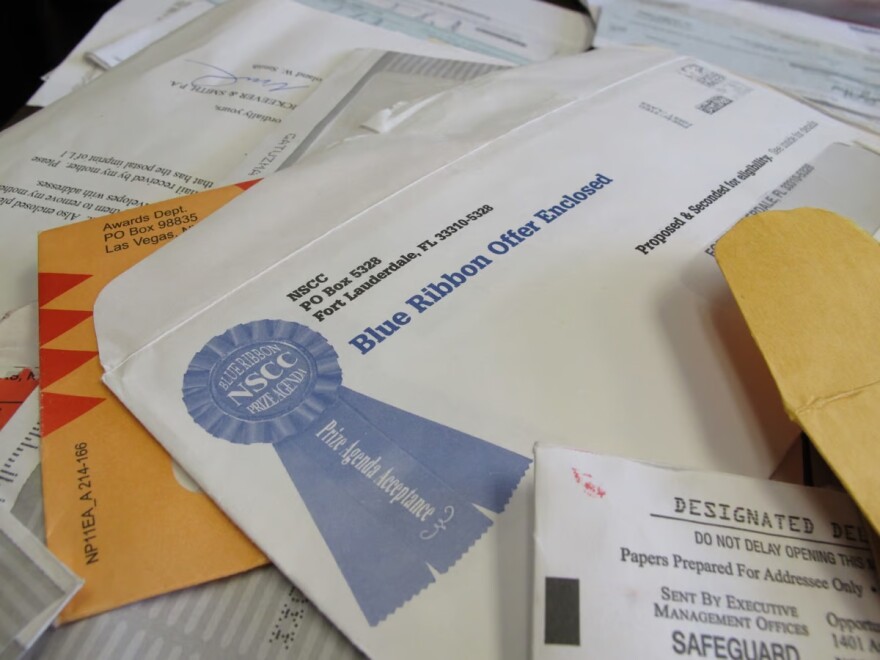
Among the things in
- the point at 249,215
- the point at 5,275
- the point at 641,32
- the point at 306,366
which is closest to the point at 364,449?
the point at 306,366

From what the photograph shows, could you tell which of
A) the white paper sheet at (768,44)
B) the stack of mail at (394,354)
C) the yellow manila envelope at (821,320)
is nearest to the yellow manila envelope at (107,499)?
the stack of mail at (394,354)

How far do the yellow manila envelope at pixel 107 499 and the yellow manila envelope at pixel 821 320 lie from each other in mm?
216

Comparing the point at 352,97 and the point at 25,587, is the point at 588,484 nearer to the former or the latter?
the point at 25,587

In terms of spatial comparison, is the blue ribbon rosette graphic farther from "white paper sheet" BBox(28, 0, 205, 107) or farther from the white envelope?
"white paper sheet" BBox(28, 0, 205, 107)

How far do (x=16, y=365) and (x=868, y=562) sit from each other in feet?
1.25

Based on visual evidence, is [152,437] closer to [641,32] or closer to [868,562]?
[868,562]

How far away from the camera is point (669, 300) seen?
0.34 metres

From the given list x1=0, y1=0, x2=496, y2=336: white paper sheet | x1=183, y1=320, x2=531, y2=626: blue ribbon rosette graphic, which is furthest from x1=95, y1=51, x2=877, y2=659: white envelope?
x1=0, y1=0, x2=496, y2=336: white paper sheet

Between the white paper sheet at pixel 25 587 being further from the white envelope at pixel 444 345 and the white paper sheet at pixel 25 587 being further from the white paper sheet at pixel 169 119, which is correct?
the white paper sheet at pixel 169 119

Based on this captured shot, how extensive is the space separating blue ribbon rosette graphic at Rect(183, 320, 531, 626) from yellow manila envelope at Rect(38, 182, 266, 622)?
0.03 metres

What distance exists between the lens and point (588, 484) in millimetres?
253

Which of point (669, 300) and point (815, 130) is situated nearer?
point (669, 300)

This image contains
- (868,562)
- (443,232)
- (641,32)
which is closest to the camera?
(868,562)
